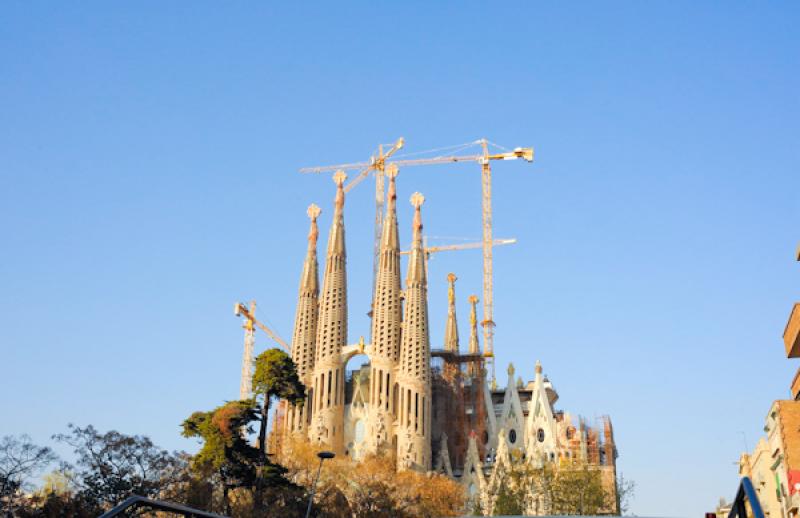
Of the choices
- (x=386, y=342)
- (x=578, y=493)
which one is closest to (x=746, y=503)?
(x=578, y=493)

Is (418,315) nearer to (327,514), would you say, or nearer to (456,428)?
(456,428)

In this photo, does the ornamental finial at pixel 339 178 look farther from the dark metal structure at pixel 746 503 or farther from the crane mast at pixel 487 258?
the dark metal structure at pixel 746 503

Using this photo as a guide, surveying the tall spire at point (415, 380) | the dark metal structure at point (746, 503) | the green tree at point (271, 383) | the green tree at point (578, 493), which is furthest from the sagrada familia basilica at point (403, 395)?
the dark metal structure at point (746, 503)

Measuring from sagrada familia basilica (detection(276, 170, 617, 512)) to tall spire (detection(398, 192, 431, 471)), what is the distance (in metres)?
0.07

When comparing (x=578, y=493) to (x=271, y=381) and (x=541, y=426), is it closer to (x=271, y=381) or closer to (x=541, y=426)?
(x=271, y=381)

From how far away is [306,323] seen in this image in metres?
76.2

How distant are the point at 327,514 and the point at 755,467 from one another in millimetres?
18197

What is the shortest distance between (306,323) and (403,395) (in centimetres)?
975

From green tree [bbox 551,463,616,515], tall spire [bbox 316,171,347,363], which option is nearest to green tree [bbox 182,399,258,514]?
green tree [bbox 551,463,616,515]

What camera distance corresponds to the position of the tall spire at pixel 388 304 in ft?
242

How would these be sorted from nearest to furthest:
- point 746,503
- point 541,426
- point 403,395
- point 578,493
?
point 746,503 → point 578,493 → point 403,395 → point 541,426

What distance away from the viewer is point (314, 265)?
260 feet

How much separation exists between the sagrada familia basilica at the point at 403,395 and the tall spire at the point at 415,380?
0.24 ft

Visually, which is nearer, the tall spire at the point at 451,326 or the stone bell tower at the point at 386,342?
the stone bell tower at the point at 386,342
